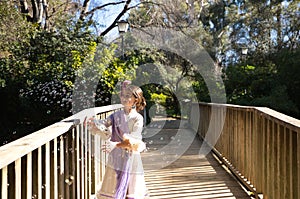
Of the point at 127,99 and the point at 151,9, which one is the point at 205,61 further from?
the point at 127,99

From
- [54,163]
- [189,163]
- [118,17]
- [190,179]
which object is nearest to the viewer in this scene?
[54,163]

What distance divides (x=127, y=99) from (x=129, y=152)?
368 millimetres

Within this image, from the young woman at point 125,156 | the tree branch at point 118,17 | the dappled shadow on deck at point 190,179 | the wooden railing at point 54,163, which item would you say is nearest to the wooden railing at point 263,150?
the dappled shadow on deck at point 190,179

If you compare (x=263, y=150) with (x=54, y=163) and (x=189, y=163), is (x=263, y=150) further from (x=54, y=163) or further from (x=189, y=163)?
(x=189, y=163)

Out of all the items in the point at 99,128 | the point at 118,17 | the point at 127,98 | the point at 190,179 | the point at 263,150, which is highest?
the point at 118,17

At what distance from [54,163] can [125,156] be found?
689mm

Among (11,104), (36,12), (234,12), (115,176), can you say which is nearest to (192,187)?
(115,176)

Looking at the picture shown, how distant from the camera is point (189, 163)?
16.1 feet

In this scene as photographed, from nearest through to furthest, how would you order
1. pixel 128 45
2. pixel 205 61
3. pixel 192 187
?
pixel 192 187, pixel 128 45, pixel 205 61

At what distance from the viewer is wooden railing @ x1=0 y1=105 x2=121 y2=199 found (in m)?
1.21

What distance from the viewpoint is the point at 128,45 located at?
13.9 metres

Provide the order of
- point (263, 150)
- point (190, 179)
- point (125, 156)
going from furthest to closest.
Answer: point (190, 179)
point (263, 150)
point (125, 156)

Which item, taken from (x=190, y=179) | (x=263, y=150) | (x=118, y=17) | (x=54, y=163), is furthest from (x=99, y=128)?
(x=118, y=17)

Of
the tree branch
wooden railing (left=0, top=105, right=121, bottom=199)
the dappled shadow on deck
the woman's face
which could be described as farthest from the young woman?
the tree branch
